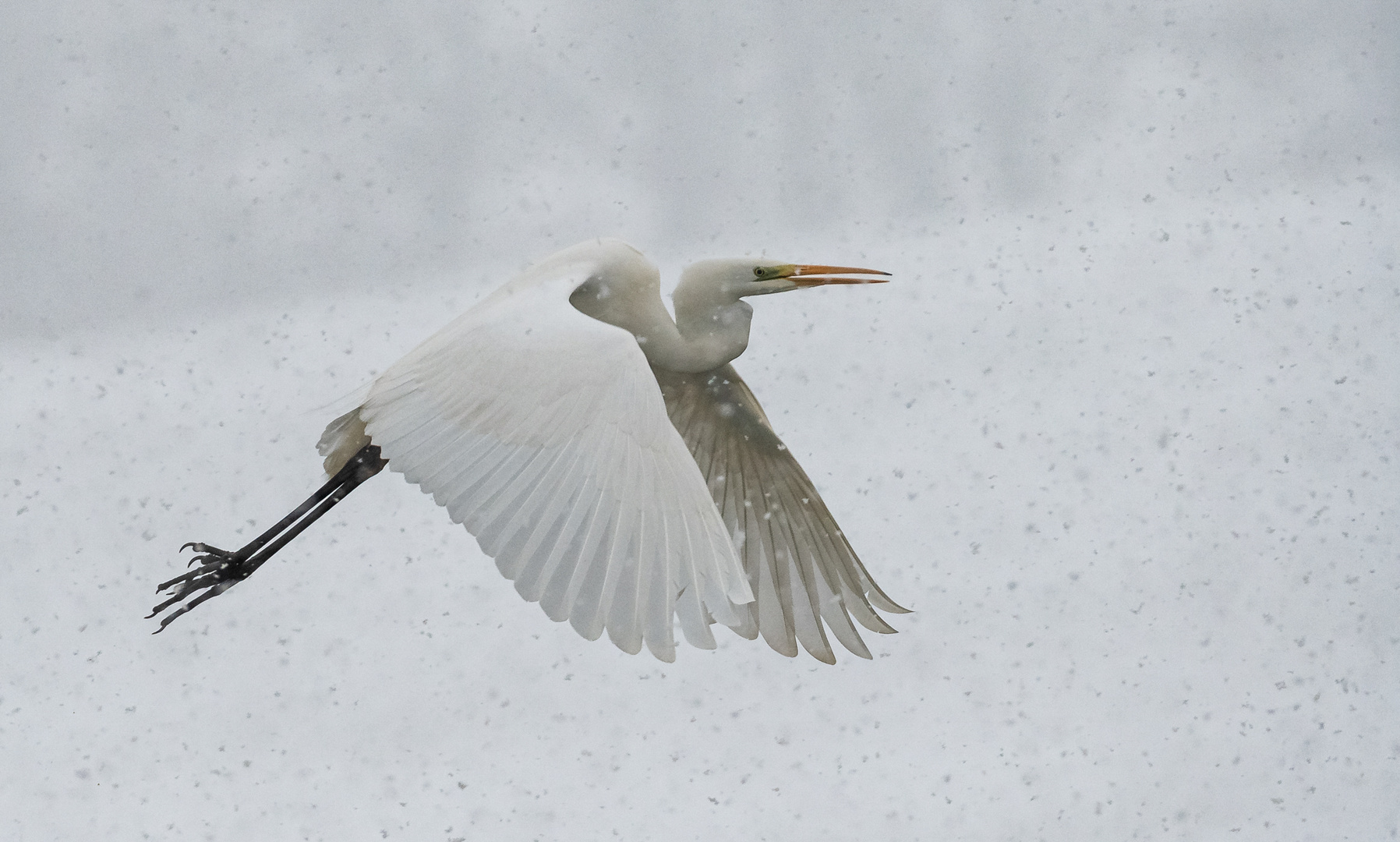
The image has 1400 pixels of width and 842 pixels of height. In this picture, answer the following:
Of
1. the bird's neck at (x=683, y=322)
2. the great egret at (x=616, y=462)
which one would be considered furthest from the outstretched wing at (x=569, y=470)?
the bird's neck at (x=683, y=322)

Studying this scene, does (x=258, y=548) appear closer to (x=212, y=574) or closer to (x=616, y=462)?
(x=212, y=574)

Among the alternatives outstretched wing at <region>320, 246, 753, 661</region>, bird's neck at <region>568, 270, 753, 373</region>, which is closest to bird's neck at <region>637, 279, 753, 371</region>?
bird's neck at <region>568, 270, 753, 373</region>

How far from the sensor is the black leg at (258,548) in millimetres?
2793

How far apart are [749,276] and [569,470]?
65 cm

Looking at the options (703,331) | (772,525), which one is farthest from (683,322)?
(772,525)

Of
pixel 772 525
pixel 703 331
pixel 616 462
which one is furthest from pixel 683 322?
pixel 616 462

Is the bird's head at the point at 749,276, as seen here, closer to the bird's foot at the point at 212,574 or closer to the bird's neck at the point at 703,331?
the bird's neck at the point at 703,331

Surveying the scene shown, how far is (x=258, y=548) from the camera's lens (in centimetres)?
285

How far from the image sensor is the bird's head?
2.59m

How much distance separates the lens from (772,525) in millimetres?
2707

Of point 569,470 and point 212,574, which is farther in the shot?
point 212,574

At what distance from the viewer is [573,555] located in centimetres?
203

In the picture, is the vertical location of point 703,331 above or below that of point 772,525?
above

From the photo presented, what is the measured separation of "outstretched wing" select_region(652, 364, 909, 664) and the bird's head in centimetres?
20
